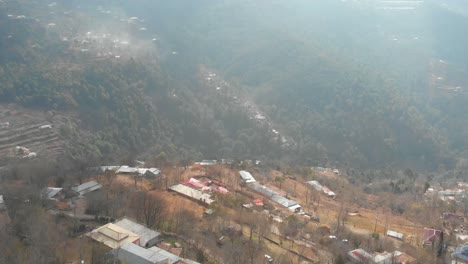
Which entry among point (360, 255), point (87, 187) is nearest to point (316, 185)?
point (360, 255)

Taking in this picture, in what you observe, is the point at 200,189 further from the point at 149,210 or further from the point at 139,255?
the point at 139,255

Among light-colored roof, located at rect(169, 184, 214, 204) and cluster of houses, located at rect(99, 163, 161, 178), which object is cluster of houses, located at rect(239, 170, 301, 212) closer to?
light-colored roof, located at rect(169, 184, 214, 204)

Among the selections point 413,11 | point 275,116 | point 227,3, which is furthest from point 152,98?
point 413,11

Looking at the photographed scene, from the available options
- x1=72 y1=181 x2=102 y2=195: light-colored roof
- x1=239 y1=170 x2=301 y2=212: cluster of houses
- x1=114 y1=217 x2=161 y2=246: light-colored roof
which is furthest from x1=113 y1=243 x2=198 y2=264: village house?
x1=239 y1=170 x2=301 y2=212: cluster of houses

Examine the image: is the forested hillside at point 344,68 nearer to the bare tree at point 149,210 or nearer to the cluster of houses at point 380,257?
the cluster of houses at point 380,257

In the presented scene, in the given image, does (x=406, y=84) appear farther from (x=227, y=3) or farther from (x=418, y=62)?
(x=227, y=3)
